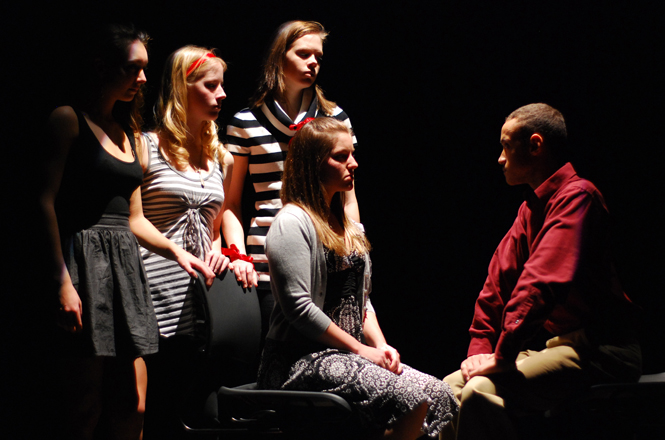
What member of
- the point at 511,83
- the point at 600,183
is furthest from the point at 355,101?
the point at 600,183

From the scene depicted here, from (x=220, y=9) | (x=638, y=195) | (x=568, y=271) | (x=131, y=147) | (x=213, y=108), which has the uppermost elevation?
(x=220, y=9)

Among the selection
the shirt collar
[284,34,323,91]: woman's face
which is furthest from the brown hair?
the shirt collar

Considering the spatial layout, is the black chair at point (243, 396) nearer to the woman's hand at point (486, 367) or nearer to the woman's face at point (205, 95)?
the woman's hand at point (486, 367)

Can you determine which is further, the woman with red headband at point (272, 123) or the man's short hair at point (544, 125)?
the woman with red headband at point (272, 123)

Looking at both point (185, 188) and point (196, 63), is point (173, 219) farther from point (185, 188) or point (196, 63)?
point (196, 63)

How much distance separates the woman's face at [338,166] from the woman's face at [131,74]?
667 millimetres

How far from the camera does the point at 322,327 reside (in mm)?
1887

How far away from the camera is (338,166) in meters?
2.10

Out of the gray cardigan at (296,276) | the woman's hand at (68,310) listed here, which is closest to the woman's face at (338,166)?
the gray cardigan at (296,276)

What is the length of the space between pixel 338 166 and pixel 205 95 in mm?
692

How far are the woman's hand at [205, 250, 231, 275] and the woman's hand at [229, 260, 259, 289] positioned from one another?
0.12ft

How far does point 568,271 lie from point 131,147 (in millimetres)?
1488

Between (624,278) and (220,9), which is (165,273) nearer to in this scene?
(220,9)

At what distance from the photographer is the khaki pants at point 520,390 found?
2.00 meters
